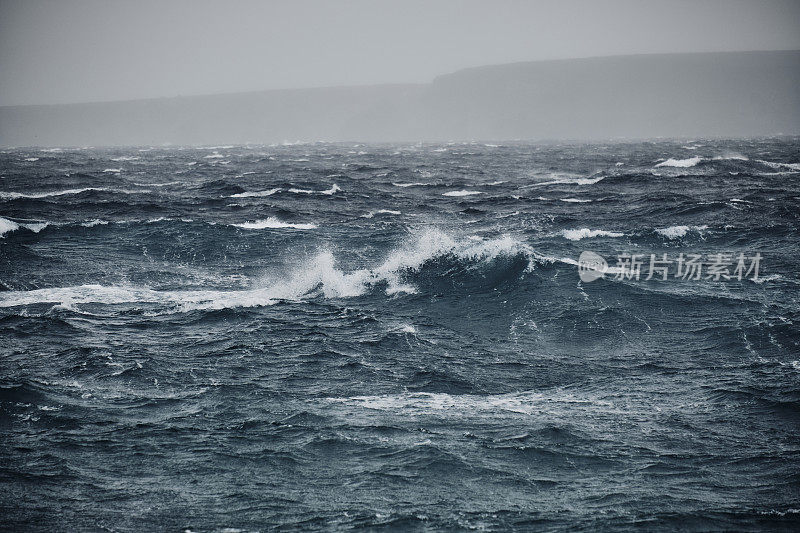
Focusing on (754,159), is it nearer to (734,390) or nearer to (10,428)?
(734,390)

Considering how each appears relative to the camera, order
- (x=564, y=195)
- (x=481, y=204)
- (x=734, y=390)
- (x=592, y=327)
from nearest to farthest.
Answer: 1. (x=734, y=390)
2. (x=592, y=327)
3. (x=481, y=204)
4. (x=564, y=195)

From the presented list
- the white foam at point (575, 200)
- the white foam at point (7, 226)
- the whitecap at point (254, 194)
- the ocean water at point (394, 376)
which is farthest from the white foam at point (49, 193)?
the white foam at point (575, 200)

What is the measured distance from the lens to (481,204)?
136ft

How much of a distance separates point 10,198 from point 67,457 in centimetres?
3652

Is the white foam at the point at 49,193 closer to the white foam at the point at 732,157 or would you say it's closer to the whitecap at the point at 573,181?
the whitecap at the point at 573,181

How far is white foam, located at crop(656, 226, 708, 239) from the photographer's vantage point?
31.0m

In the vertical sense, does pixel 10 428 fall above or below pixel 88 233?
below

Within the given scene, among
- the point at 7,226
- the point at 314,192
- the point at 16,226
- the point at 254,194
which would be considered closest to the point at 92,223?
the point at 16,226

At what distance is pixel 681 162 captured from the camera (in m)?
64.1

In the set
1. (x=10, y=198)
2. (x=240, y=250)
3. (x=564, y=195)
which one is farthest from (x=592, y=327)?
(x=10, y=198)

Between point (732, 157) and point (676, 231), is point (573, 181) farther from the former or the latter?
point (732, 157)

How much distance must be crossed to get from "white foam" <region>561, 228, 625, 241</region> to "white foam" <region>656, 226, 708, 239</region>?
5.87ft

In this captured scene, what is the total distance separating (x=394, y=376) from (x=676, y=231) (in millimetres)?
20520

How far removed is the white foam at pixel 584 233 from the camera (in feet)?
104
